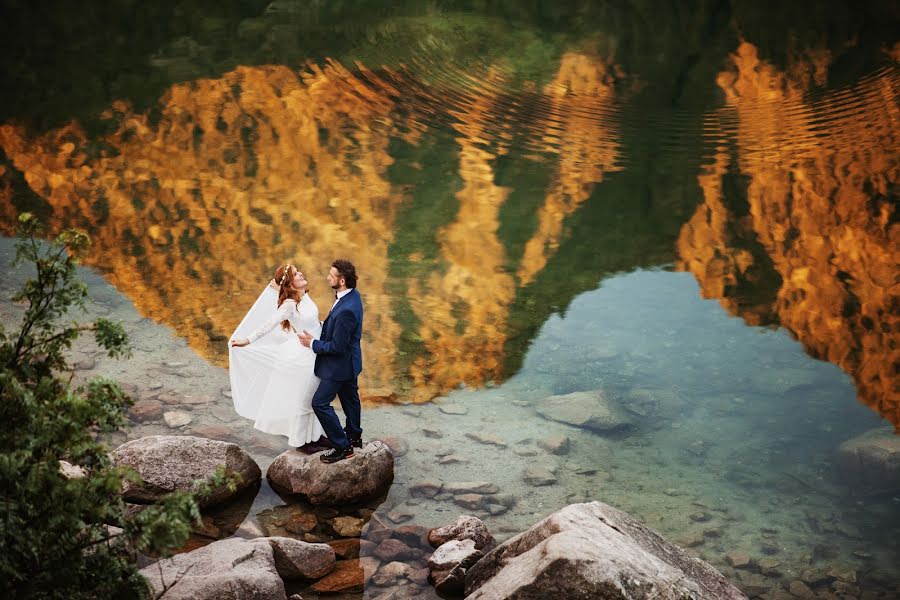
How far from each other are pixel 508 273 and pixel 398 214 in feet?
7.97

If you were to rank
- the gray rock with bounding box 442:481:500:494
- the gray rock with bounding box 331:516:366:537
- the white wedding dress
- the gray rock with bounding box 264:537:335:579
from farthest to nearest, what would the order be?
the gray rock with bounding box 442:481:500:494 < the white wedding dress < the gray rock with bounding box 331:516:366:537 < the gray rock with bounding box 264:537:335:579

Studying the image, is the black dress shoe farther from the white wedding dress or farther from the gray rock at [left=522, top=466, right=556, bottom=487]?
the gray rock at [left=522, top=466, right=556, bottom=487]

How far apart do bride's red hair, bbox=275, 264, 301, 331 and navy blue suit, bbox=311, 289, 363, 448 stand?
0.46 metres

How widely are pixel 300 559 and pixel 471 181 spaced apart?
10.5 metres

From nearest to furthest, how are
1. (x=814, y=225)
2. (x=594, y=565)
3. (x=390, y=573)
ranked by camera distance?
(x=594, y=565), (x=390, y=573), (x=814, y=225)

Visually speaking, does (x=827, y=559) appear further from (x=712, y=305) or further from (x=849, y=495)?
(x=712, y=305)

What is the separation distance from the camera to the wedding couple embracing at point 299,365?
775 centimetres

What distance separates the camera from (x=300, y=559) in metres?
6.78

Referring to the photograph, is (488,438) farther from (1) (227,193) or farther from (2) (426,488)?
(1) (227,193)

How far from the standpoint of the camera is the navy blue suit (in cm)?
762

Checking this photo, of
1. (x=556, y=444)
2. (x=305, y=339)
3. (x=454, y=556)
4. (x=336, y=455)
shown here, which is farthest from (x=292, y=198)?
(x=454, y=556)

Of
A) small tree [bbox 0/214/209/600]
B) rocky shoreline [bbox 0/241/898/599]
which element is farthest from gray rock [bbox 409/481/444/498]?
small tree [bbox 0/214/209/600]

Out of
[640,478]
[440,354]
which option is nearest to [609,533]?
[640,478]

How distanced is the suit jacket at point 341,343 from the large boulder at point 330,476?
761 millimetres
